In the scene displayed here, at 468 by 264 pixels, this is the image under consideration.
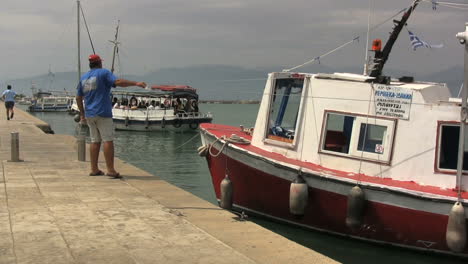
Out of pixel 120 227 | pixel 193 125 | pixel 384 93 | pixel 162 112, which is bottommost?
pixel 193 125

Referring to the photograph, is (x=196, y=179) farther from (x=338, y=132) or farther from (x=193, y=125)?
(x=193, y=125)

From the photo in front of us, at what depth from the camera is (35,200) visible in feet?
22.2

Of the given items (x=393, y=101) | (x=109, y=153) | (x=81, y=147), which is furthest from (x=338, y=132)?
(x=81, y=147)

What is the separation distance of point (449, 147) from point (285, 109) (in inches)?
119

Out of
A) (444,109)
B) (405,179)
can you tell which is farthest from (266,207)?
(444,109)

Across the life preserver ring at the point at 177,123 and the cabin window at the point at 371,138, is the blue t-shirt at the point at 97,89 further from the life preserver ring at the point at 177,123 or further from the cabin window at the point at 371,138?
the life preserver ring at the point at 177,123

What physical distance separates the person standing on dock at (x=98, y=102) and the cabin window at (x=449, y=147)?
480cm

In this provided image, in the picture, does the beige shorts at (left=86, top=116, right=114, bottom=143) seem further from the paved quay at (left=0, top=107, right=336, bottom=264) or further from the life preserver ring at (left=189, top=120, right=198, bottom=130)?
the life preserver ring at (left=189, top=120, right=198, bottom=130)

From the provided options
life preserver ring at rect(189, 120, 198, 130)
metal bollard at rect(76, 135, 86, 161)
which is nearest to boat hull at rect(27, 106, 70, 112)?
life preserver ring at rect(189, 120, 198, 130)

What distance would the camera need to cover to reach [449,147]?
26.0 ft

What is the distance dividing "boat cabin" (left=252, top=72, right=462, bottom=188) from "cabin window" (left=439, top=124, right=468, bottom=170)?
14 millimetres

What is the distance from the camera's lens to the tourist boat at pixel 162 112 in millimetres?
40906

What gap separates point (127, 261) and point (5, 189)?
3.71 m

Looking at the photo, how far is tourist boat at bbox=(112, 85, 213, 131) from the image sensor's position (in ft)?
134
